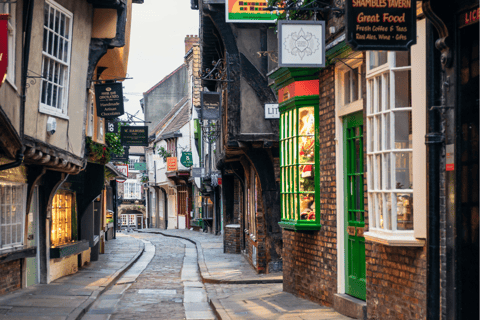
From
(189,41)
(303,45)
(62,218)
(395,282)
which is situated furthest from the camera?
(189,41)

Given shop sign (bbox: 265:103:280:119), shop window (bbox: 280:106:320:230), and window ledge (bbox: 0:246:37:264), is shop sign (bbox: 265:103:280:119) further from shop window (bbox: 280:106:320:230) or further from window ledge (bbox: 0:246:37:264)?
window ledge (bbox: 0:246:37:264)

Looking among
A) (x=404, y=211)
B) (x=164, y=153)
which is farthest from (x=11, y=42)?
(x=164, y=153)

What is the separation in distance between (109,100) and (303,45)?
892 cm

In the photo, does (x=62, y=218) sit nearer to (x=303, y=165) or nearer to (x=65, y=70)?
(x=65, y=70)

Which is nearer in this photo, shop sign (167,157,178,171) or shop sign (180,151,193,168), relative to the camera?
shop sign (180,151,193,168)

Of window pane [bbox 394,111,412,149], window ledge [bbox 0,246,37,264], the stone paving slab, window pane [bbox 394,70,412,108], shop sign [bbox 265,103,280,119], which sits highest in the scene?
shop sign [bbox 265,103,280,119]

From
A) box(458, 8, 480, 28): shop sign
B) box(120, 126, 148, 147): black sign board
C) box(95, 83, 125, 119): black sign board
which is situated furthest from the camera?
box(120, 126, 148, 147): black sign board

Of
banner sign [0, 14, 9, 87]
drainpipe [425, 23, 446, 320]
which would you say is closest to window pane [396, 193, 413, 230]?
drainpipe [425, 23, 446, 320]

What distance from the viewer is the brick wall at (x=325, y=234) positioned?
9.57 metres

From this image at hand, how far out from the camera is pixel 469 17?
5859 mm

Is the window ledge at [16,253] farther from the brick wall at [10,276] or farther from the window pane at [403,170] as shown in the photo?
the window pane at [403,170]

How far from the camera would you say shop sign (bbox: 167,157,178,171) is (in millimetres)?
42875

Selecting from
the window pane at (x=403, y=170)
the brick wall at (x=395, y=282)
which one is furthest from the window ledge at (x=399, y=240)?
the window pane at (x=403, y=170)

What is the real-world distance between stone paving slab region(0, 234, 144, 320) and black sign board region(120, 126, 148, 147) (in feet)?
20.0
